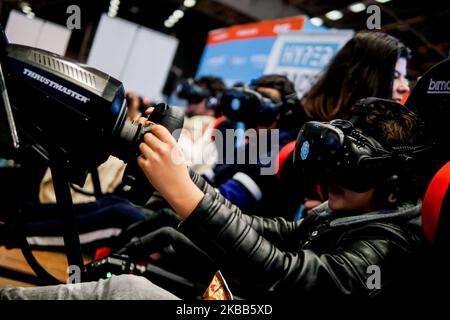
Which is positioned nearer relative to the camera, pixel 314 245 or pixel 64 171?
pixel 64 171

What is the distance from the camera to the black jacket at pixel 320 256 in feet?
2.27

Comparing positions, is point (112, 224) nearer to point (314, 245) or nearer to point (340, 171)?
point (314, 245)

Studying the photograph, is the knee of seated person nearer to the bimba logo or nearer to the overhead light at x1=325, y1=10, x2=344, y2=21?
the bimba logo

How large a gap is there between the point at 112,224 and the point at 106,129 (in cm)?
130

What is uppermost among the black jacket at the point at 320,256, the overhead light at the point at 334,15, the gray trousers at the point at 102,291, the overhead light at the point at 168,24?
the overhead light at the point at 334,15

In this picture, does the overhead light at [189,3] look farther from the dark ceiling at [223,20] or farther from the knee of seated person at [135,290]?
the knee of seated person at [135,290]

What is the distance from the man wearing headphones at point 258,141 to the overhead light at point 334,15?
683cm

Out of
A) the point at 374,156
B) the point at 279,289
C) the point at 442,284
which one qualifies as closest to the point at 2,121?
the point at 279,289

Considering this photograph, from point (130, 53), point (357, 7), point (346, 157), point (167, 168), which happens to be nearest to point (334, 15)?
point (357, 7)

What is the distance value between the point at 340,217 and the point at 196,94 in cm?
237

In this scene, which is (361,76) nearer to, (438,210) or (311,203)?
(311,203)

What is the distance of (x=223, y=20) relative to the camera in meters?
9.64

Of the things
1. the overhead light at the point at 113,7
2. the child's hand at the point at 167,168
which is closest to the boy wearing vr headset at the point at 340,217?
the child's hand at the point at 167,168

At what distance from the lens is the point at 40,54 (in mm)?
683
